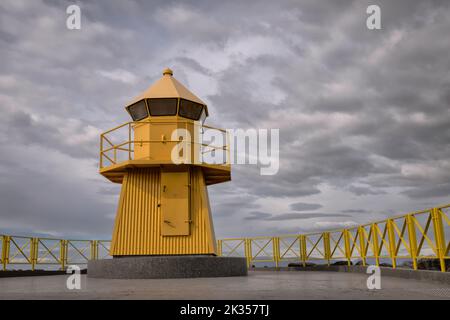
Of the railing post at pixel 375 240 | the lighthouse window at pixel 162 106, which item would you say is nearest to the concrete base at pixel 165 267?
the railing post at pixel 375 240

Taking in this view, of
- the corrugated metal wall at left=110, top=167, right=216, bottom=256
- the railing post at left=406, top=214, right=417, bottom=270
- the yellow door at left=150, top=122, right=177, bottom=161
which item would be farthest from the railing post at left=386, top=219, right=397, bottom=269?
the yellow door at left=150, top=122, right=177, bottom=161

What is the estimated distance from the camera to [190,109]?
1570cm

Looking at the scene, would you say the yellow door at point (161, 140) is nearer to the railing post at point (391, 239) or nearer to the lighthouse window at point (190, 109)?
the lighthouse window at point (190, 109)

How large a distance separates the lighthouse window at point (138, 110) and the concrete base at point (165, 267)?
17.4 ft

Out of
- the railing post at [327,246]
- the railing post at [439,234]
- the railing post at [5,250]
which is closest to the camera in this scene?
the railing post at [439,234]

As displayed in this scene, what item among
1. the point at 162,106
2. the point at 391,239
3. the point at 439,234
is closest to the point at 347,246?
the point at 391,239

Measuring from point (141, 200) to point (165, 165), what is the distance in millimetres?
1468

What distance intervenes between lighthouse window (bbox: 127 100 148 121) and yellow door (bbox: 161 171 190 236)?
2333 mm

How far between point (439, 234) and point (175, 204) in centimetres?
825

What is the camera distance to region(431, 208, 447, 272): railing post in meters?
9.64

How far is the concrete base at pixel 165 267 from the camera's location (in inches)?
494

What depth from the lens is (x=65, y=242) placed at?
20.2 metres
